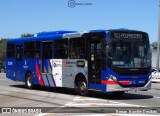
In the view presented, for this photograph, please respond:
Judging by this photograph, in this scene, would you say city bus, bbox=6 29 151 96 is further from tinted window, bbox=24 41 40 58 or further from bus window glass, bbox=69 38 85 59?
tinted window, bbox=24 41 40 58

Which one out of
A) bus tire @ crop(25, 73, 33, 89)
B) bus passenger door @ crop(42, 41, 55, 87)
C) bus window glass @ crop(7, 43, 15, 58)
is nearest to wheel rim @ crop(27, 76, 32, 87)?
bus tire @ crop(25, 73, 33, 89)

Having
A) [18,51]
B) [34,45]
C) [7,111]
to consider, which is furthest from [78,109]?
[18,51]

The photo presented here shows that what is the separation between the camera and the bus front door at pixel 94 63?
18.1 m

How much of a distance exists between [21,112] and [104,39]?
5900mm

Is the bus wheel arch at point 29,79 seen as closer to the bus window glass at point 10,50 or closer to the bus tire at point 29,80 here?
the bus tire at point 29,80

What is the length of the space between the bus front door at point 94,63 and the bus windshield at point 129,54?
670 mm

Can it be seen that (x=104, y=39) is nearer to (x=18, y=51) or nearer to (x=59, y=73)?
(x=59, y=73)

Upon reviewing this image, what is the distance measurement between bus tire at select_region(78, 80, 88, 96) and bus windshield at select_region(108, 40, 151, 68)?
2.03 metres

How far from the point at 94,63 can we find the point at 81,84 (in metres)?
1.51

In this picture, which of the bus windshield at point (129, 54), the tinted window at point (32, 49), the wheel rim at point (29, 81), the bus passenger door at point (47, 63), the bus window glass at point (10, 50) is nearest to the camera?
the bus windshield at point (129, 54)

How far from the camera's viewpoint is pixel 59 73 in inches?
835

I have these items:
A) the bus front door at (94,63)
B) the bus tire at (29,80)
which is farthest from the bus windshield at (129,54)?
the bus tire at (29,80)

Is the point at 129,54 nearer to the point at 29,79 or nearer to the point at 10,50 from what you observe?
the point at 29,79

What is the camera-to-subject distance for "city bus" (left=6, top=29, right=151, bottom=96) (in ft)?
57.9
